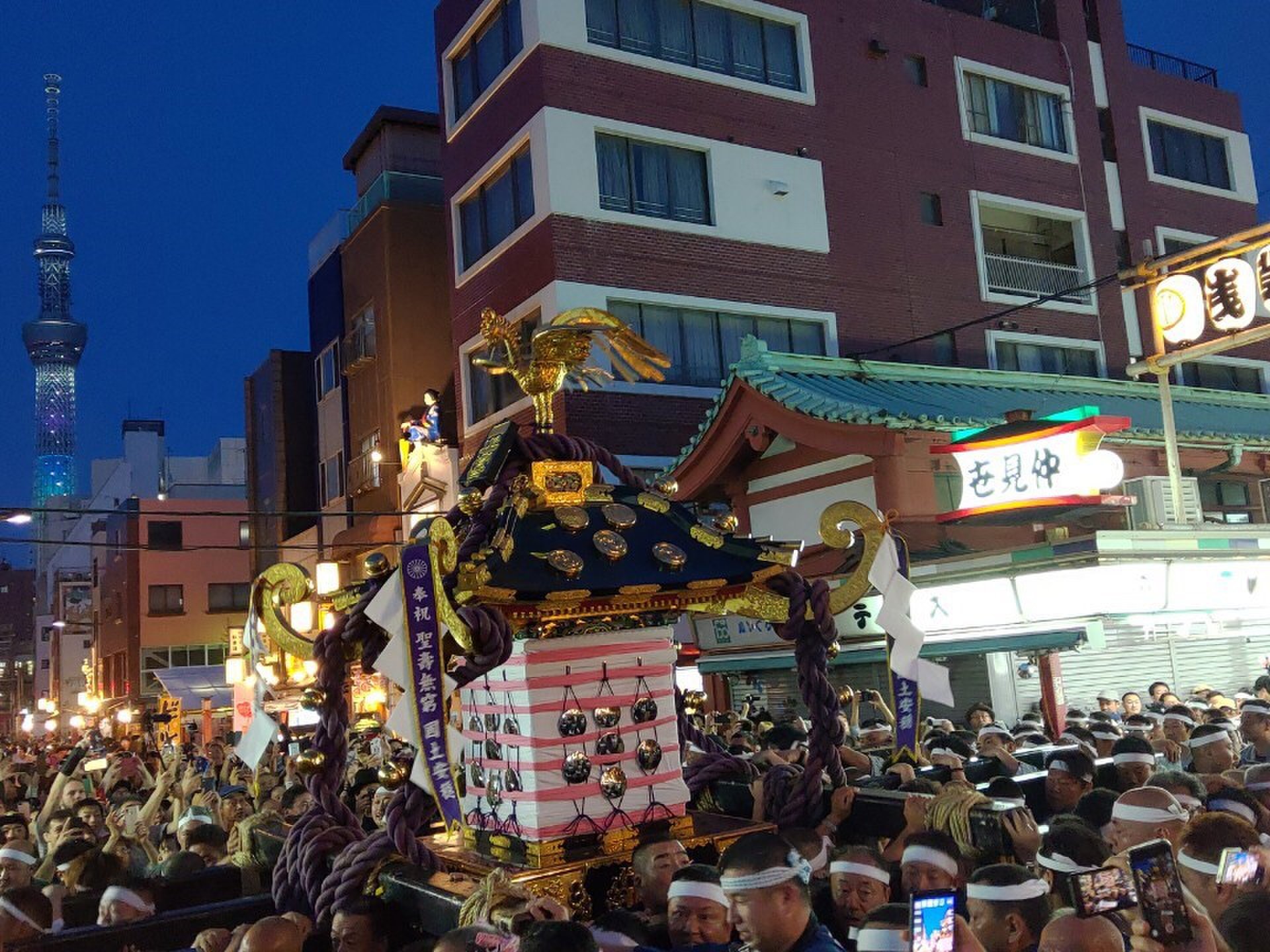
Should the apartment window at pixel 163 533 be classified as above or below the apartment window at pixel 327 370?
below

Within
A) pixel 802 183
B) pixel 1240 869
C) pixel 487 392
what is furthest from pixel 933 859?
pixel 802 183

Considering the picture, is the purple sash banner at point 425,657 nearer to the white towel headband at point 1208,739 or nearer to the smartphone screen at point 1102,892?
the smartphone screen at point 1102,892

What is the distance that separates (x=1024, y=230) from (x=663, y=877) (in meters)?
25.0

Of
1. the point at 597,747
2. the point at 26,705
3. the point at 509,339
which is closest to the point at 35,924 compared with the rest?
the point at 597,747

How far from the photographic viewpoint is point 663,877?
6.17 meters

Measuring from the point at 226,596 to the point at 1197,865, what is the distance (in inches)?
1888

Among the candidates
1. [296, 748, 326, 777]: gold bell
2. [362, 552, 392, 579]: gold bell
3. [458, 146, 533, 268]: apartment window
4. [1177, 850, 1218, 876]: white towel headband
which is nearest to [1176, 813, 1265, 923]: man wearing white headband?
[1177, 850, 1218, 876]: white towel headband

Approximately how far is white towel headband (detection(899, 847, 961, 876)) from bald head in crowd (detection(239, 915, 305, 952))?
2855 mm

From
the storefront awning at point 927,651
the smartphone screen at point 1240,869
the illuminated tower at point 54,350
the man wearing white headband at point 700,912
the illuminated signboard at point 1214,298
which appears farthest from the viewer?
the illuminated tower at point 54,350

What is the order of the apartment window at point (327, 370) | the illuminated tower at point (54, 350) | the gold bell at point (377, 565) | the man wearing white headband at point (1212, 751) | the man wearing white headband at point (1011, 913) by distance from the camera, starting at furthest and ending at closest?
the illuminated tower at point (54, 350)
the apartment window at point (327, 370)
the man wearing white headband at point (1212, 751)
the gold bell at point (377, 565)
the man wearing white headband at point (1011, 913)

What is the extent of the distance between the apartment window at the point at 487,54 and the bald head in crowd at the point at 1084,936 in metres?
20.3

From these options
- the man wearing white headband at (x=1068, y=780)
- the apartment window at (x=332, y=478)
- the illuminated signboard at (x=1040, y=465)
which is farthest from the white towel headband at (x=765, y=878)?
the apartment window at (x=332, y=478)

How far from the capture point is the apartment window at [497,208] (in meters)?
21.4

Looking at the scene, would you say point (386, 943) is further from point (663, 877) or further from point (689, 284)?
point (689, 284)
